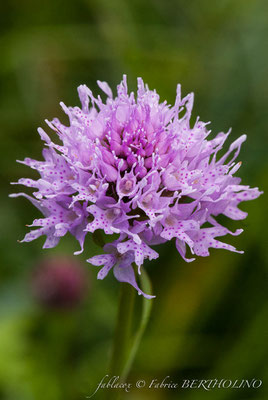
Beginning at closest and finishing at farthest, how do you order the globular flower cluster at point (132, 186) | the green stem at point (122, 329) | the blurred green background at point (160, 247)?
the globular flower cluster at point (132, 186) → the green stem at point (122, 329) → the blurred green background at point (160, 247)

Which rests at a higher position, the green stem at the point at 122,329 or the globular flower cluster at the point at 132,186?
the globular flower cluster at the point at 132,186

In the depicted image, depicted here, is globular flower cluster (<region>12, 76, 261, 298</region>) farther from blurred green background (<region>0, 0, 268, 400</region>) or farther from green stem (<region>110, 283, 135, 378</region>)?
blurred green background (<region>0, 0, 268, 400</region>)

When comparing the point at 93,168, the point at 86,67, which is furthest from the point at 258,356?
the point at 86,67

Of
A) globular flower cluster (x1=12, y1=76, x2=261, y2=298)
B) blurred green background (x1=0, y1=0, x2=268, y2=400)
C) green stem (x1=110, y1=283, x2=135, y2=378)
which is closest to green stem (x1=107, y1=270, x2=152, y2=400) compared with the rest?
green stem (x1=110, y1=283, x2=135, y2=378)

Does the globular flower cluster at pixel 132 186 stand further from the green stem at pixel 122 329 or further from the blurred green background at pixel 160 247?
the blurred green background at pixel 160 247

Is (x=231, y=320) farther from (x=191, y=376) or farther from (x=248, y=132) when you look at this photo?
(x=248, y=132)

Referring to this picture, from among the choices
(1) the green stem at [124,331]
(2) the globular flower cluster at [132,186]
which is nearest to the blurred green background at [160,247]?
(1) the green stem at [124,331]

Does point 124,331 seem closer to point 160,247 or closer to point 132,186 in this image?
point 132,186
